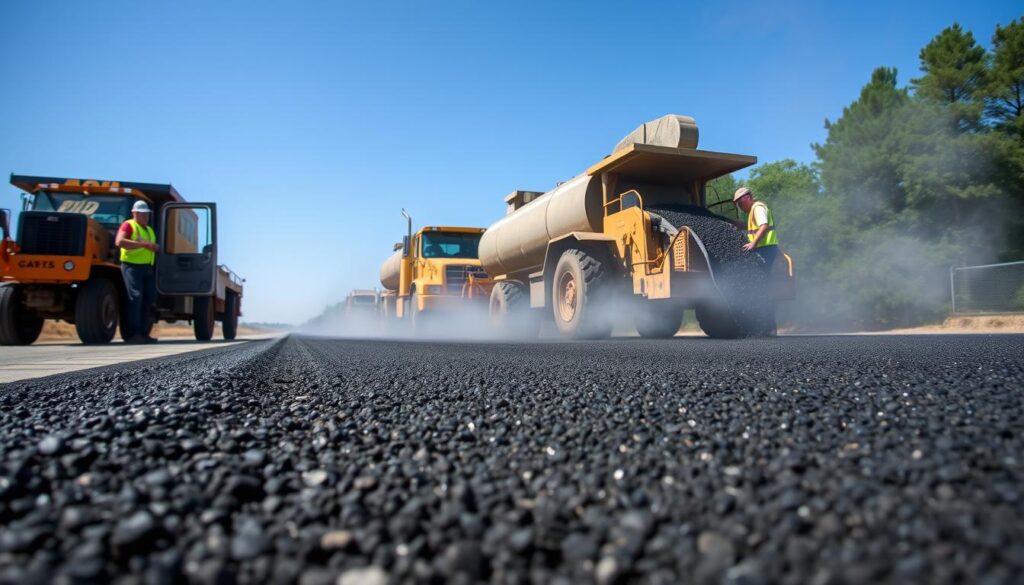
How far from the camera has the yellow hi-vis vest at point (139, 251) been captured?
7.77 metres

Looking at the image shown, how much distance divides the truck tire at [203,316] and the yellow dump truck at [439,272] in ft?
14.6

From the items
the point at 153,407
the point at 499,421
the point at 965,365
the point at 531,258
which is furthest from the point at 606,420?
the point at 531,258

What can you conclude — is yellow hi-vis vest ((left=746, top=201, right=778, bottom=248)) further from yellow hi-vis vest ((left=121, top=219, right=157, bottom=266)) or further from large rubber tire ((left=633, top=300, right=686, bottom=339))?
yellow hi-vis vest ((left=121, top=219, right=157, bottom=266))

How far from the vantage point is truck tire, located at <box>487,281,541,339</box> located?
1045 cm

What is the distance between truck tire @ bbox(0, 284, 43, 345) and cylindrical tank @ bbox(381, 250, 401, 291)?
339 inches

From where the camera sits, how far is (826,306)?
1689cm

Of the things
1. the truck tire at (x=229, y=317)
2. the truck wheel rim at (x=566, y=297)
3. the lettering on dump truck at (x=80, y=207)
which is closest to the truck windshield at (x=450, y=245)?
the truck tire at (x=229, y=317)

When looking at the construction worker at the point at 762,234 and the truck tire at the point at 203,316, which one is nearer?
the construction worker at the point at 762,234

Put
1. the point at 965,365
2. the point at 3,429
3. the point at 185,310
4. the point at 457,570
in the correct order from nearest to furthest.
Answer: the point at 457,570 < the point at 3,429 < the point at 965,365 < the point at 185,310

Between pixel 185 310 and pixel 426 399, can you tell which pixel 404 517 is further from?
pixel 185 310

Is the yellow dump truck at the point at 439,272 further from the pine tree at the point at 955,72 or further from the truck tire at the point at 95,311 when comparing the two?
the pine tree at the point at 955,72

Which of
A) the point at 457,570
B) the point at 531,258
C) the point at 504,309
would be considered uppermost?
the point at 531,258

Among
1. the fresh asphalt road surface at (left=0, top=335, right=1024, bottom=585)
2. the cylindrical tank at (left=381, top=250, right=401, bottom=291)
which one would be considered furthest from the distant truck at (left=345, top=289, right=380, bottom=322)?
the fresh asphalt road surface at (left=0, top=335, right=1024, bottom=585)

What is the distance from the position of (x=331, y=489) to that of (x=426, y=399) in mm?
1104
